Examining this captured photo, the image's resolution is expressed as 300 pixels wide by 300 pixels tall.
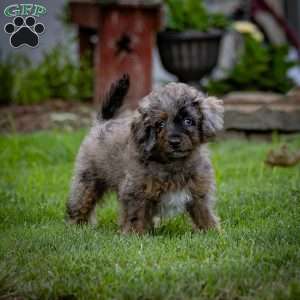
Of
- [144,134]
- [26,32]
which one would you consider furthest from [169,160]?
[26,32]

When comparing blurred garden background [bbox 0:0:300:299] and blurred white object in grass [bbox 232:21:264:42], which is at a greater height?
blurred white object in grass [bbox 232:21:264:42]

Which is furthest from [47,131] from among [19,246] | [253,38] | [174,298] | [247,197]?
[174,298]

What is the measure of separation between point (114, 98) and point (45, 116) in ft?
14.6

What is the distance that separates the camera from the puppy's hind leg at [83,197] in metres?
6.10

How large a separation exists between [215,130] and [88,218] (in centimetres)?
134

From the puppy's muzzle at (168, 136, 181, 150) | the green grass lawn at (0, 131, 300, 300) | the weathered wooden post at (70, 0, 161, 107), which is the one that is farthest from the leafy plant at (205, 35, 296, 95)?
the puppy's muzzle at (168, 136, 181, 150)

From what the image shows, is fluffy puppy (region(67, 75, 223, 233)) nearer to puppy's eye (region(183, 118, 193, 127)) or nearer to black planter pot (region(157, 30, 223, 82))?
puppy's eye (region(183, 118, 193, 127))

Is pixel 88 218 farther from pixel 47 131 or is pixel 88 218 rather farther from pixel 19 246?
pixel 47 131

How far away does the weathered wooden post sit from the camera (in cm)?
1035

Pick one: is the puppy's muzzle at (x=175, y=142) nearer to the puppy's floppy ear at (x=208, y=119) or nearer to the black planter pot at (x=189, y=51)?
the puppy's floppy ear at (x=208, y=119)

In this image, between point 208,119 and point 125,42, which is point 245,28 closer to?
point 125,42

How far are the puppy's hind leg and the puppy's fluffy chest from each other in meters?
0.86

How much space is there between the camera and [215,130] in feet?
17.9

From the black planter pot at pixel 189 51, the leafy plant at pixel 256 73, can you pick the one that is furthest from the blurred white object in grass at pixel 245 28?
the black planter pot at pixel 189 51
